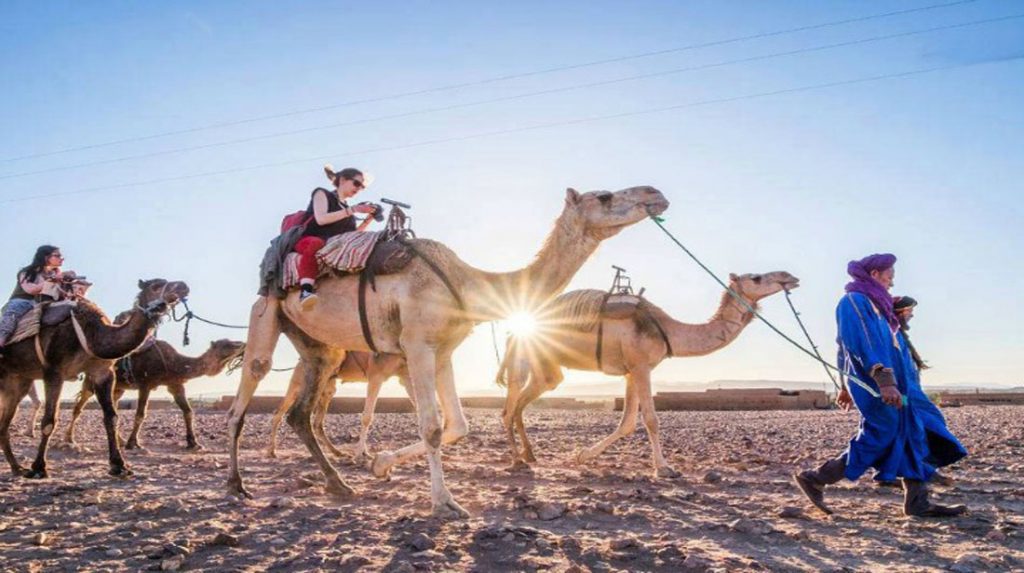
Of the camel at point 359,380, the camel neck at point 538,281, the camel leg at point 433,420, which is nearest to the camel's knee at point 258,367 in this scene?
the camel leg at point 433,420

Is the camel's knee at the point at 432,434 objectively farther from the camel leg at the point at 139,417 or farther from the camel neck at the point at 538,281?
the camel leg at the point at 139,417

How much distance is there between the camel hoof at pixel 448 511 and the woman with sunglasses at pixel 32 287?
6705 millimetres

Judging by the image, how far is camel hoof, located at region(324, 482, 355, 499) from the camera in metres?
7.41

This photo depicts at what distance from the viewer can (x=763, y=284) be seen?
10.8 metres

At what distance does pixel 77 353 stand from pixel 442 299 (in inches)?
224

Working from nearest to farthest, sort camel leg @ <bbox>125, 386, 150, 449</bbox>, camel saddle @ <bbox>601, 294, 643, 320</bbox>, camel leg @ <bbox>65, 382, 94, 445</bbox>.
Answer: camel saddle @ <bbox>601, 294, 643, 320</bbox> < camel leg @ <bbox>125, 386, 150, 449</bbox> < camel leg @ <bbox>65, 382, 94, 445</bbox>

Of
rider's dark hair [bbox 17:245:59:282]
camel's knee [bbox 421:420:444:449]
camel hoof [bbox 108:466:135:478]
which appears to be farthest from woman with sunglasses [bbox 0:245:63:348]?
camel's knee [bbox 421:420:444:449]

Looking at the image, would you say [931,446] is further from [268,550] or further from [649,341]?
[268,550]

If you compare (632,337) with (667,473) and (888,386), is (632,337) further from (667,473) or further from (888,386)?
(888,386)

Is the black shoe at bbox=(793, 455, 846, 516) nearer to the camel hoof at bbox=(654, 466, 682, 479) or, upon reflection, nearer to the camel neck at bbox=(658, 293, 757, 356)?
the camel hoof at bbox=(654, 466, 682, 479)

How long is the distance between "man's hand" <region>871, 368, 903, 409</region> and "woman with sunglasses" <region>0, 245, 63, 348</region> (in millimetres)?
9754

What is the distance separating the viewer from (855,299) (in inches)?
279

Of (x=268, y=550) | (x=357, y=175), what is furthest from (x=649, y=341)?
(x=268, y=550)

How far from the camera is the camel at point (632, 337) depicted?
10750 millimetres
